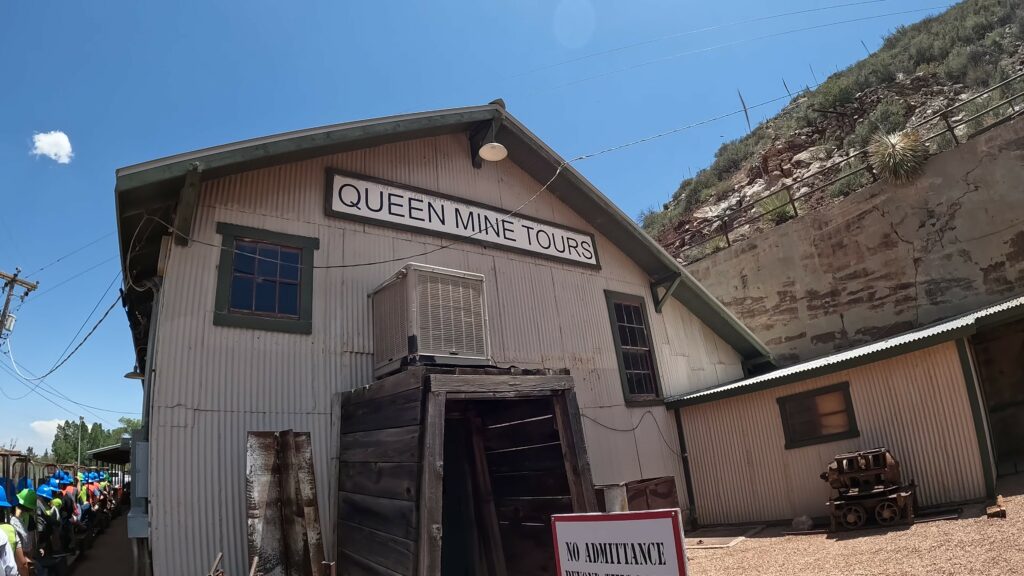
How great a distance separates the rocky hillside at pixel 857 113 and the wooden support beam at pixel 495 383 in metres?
16.3

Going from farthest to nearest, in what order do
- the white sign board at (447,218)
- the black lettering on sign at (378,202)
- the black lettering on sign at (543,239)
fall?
the black lettering on sign at (543,239), the black lettering on sign at (378,202), the white sign board at (447,218)

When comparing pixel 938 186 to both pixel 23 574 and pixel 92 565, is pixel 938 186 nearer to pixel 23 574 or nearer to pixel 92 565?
pixel 23 574

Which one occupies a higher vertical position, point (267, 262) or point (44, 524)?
point (267, 262)

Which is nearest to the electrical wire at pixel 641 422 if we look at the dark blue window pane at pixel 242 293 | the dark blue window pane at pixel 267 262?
the dark blue window pane at pixel 267 262

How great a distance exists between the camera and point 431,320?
664cm

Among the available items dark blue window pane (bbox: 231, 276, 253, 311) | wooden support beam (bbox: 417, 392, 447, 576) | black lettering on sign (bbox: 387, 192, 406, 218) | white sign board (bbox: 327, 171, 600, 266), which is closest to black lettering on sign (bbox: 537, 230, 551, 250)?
white sign board (bbox: 327, 171, 600, 266)

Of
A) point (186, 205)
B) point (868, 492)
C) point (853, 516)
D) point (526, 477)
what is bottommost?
point (853, 516)

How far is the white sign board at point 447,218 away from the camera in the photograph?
8172mm

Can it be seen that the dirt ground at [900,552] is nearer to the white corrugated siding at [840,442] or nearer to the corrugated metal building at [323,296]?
the white corrugated siding at [840,442]

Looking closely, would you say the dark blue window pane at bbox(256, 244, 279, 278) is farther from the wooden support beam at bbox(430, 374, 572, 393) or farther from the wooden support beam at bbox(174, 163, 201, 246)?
the wooden support beam at bbox(430, 374, 572, 393)

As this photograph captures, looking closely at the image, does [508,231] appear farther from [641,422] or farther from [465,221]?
[641,422]

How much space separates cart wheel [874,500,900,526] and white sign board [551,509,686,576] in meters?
7.21

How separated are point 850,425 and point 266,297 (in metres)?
9.06

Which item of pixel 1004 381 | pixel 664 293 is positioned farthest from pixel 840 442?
pixel 1004 381
